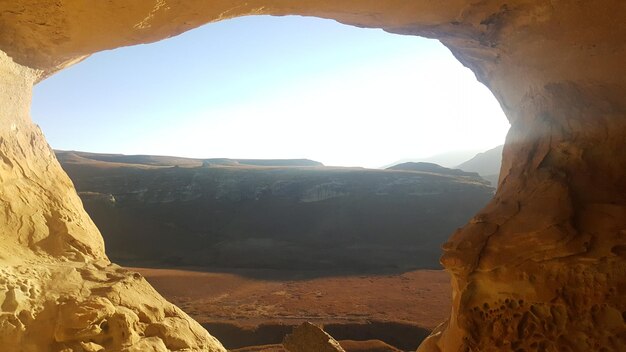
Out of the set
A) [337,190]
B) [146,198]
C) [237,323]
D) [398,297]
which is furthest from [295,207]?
[237,323]

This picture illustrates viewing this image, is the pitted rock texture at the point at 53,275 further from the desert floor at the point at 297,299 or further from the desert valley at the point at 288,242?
the desert floor at the point at 297,299

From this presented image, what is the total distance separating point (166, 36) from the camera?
12.4 ft

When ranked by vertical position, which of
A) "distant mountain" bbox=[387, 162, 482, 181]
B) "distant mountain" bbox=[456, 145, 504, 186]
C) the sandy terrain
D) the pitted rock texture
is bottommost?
the sandy terrain

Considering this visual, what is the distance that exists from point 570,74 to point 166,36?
3217 mm

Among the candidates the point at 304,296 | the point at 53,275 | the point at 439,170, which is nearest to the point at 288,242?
the point at 304,296

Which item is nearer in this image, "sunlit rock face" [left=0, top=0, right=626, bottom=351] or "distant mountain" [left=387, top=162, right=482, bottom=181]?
"sunlit rock face" [left=0, top=0, right=626, bottom=351]

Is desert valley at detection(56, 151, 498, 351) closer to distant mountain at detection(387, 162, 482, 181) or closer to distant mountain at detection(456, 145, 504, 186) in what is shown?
distant mountain at detection(387, 162, 482, 181)

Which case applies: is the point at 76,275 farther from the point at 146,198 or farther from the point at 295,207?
the point at 146,198

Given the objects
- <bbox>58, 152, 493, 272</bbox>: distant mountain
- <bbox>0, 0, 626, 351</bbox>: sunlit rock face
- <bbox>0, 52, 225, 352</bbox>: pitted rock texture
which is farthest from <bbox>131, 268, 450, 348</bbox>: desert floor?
<bbox>0, 0, 626, 351</bbox>: sunlit rock face

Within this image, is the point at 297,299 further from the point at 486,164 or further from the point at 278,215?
the point at 486,164

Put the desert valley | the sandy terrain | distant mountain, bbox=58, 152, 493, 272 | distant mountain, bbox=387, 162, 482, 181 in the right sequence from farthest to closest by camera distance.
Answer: distant mountain, bbox=387, 162, 482, 181 < distant mountain, bbox=58, 152, 493, 272 < the sandy terrain < the desert valley

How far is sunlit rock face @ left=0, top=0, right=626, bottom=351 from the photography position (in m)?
2.94

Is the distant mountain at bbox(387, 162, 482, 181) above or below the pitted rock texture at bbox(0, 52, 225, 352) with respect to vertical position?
above

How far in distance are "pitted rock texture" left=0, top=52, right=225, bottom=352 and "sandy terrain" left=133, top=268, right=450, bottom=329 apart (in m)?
6.86
